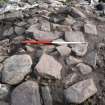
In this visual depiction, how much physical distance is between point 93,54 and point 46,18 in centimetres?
148

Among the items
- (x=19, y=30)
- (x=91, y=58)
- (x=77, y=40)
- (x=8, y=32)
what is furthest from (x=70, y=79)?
(x=8, y=32)

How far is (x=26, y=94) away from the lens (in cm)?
333

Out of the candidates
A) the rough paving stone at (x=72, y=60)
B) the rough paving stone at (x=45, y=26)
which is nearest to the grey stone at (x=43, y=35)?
the rough paving stone at (x=45, y=26)

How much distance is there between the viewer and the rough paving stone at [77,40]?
400 centimetres

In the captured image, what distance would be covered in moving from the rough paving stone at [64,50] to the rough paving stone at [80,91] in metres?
0.62

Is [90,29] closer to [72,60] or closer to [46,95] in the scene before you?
[72,60]

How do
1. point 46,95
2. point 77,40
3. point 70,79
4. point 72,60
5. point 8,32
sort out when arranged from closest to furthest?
point 46,95
point 70,79
point 72,60
point 77,40
point 8,32

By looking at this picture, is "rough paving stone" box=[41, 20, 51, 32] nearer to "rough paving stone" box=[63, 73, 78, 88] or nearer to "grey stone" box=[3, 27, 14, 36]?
"grey stone" box=[3, 27, 14, 36]

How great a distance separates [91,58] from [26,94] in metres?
1.22

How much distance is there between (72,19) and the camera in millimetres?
4879

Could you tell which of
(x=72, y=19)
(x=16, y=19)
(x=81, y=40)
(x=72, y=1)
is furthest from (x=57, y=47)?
(x=72, y=1)

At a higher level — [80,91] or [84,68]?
[84,68]

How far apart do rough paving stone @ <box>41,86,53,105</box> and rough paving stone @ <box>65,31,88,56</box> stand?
89 centimetres

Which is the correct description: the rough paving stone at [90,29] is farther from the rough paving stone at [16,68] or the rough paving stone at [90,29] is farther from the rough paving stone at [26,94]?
the rough paving stone at [26,94]
